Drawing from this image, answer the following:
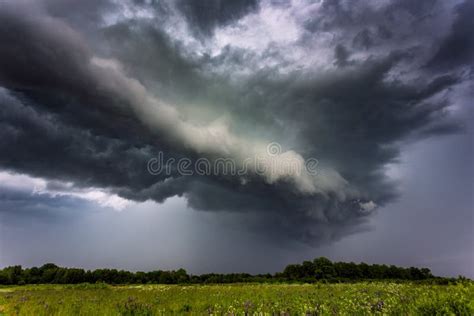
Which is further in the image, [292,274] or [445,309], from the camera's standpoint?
[292,274]

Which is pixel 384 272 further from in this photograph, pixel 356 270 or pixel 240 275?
pixel 240 275

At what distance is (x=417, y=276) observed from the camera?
98.1 metres

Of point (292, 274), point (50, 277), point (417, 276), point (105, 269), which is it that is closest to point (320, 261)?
point (292, 274)

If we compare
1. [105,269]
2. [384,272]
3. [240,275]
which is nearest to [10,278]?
[105,269]

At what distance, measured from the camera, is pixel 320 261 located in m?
112

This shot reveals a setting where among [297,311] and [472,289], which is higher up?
[472,289]

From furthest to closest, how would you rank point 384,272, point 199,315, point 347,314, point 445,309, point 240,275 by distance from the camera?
point 384,272 < point 240,275 < point 199,315 < point 347,314 < point 445,309

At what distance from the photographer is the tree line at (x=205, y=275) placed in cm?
9062

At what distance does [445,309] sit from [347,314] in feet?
9.81

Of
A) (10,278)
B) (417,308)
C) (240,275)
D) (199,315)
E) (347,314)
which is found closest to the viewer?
(417,308)

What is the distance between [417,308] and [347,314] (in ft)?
7.09

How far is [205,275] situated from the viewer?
3809 inches

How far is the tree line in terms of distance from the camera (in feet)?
297

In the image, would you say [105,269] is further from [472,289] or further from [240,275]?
[472,289]
